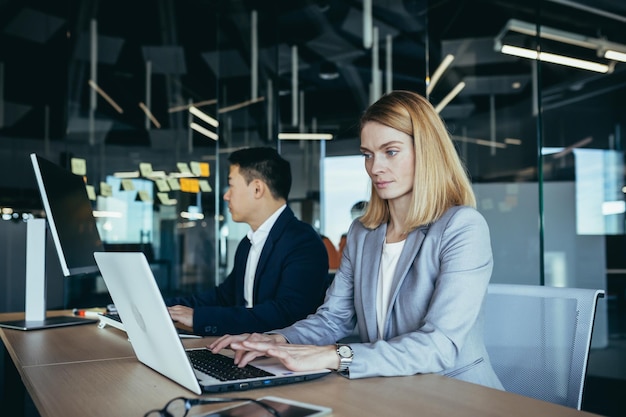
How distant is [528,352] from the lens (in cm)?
156

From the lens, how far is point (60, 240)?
6.35ft

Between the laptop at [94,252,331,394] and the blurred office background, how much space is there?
11.9ft

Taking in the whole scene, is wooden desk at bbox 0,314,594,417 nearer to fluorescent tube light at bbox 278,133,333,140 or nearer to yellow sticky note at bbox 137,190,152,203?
fluorescent tube light at bbox 278,133,333,140

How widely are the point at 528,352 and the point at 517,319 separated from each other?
0.28 ft

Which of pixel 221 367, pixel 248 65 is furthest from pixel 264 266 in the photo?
pixel 248 65

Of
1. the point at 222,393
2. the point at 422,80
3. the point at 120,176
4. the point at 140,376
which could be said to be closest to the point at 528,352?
the point at 222,393

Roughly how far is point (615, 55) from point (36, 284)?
11.3 ft

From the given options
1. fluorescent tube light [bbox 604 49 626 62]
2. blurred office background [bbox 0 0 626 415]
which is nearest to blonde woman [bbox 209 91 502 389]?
fluorescent tube light [bbox 604 49 626 62]

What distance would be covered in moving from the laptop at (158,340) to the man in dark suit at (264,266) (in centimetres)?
51

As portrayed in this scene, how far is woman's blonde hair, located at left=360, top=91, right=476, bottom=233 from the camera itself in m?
1.60

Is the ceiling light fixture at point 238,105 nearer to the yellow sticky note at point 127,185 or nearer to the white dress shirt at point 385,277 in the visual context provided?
the yellow sticky note at point 127,185

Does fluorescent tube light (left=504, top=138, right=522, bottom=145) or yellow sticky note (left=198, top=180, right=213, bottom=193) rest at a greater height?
fluorescent tube light (left=504, top=138, right=522, bottom=145)

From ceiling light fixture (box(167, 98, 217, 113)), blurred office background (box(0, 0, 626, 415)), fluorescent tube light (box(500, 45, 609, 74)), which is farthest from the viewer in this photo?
ceiling light fixture (box(167, 98, 217, 113))

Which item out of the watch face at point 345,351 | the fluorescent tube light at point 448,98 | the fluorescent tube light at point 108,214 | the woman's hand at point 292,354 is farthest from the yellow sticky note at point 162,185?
the watch face at point 345,351
